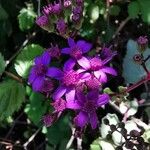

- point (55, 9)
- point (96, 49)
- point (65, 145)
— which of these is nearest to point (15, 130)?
point (65, 145)

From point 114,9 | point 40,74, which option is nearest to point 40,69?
point 40,74

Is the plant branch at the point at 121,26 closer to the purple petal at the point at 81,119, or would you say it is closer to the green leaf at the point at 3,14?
the green leaf at the point at 3,14

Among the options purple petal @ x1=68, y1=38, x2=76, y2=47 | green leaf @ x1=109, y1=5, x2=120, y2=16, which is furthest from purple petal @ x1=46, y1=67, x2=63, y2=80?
green leaf @ x1=109, y1=5, x2=120, y2=16

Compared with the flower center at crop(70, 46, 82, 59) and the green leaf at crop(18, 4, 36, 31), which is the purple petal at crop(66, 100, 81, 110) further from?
the green leaf at crop(18, 4, 36, 31)

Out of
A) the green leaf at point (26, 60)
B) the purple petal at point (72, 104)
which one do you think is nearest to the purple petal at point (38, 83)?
the purple petal at point (72, 104)

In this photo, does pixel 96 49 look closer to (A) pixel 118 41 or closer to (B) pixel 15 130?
(A) pixel 118 41

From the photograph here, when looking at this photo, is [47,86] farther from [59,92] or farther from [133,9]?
[133,9]

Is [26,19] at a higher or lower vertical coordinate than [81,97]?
higher
